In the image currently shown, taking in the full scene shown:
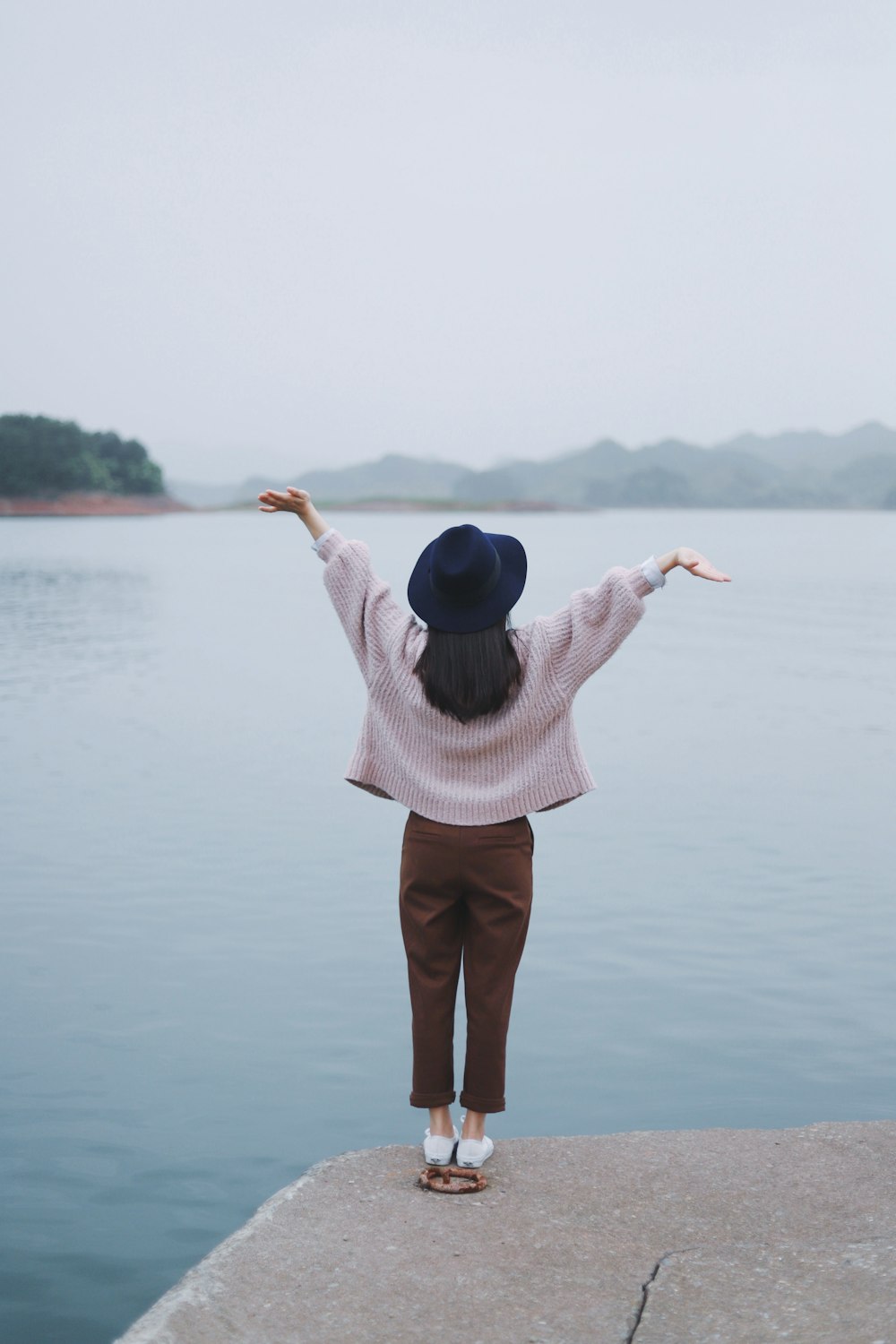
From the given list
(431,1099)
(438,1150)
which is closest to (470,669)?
(431,1099)

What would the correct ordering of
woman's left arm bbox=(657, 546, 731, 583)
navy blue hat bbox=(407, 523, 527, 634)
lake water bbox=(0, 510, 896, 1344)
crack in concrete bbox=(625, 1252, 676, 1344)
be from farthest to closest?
lake water bbox=(0, 510, 896, 1344), woman's left arm bbox=(657, 546, 731, 583), navy blue hat bbox=(407, 523, 527, 634), crack in concrete bbox=(625, 1252, 676, 1344)

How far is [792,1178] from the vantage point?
13.1 ft

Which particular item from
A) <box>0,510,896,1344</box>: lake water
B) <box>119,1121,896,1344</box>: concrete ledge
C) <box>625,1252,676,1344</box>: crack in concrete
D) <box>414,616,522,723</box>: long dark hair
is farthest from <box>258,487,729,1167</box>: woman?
<box>0,510,896,1344</box>: lake water

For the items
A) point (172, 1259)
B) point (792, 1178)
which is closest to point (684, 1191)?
point (792, 1178)

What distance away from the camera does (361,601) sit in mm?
3896

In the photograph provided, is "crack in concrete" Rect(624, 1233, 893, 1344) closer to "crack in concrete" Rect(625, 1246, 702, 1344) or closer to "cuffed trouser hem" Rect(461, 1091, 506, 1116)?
"crack in concrete" Rect(625, 1246, 702, 1344)

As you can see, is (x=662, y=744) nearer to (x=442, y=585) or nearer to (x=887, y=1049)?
(x=887, y=1049)

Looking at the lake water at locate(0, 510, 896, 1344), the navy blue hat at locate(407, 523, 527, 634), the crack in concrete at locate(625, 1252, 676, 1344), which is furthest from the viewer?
the lake water at locate(0, 510, 896, 1344)

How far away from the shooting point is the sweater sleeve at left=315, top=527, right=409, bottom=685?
387cm

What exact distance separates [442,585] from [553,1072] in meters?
3.18

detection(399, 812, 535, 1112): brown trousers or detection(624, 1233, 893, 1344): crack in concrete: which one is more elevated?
detection(399, 812, 535, 1112): brown trousers

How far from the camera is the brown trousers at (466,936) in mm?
3717

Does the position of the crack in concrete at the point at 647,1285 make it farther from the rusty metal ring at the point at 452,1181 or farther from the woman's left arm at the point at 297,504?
the woman's left arm at the point at 297,504

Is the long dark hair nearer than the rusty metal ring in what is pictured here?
Yes
